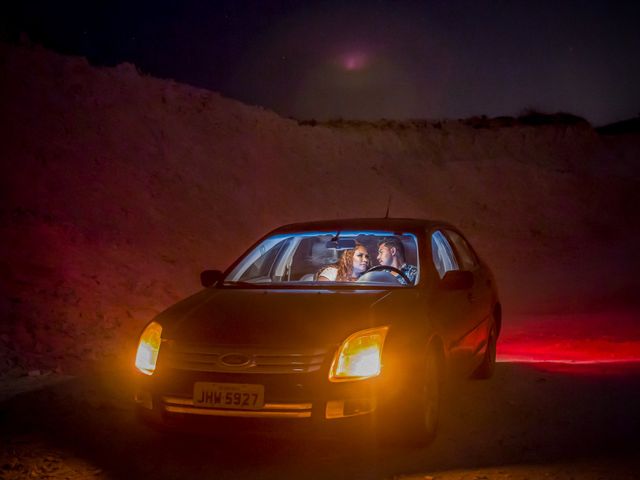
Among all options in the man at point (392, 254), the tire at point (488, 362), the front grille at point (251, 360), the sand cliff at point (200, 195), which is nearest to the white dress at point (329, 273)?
the man at point (392, 254)

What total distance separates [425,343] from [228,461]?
146cm

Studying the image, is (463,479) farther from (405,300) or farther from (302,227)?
(302,227)

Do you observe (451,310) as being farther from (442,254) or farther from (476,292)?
(476,292)

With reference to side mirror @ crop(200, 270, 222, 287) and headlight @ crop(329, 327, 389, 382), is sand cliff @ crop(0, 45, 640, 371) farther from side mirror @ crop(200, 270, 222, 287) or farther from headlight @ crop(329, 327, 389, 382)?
headlight @ crop(329, 327, 389, 382)

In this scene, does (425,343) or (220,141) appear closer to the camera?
(425,343)

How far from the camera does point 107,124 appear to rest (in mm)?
26688

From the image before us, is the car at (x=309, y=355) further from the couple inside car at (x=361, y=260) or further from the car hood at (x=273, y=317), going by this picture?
the couple inside car at (x=361, y=260)

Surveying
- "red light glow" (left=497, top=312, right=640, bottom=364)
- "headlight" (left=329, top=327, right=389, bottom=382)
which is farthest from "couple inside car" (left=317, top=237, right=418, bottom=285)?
"red light glow" (left=497, top=312, right=640, bottom=364)

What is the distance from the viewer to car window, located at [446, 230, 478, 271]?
6453mm

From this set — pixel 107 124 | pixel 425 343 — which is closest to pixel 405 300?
pixel 425 343

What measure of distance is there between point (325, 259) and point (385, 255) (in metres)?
0.60

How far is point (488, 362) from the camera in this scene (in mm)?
6852

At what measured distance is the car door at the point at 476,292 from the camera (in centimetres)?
608

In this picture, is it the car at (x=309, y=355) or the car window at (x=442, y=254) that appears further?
the car window at (x=442, y=254)
